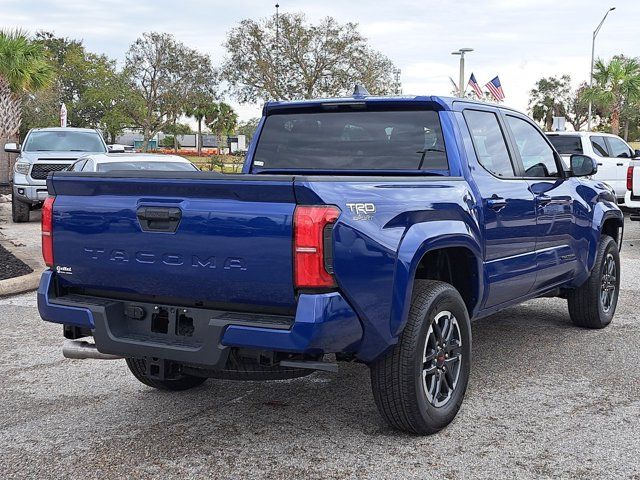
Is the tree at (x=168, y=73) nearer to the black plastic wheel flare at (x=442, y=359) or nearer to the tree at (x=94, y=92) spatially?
the tree at (x=94, y=92)

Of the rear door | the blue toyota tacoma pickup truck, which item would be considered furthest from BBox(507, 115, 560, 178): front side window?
the blue toyota tacoma pickup truck

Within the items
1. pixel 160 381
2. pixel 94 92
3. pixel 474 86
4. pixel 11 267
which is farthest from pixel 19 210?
pixel 94 92

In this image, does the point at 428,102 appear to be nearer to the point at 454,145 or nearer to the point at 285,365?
the point at 454,145

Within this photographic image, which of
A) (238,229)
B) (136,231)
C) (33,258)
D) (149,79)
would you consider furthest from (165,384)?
(149,79)

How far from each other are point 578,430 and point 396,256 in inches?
60.7

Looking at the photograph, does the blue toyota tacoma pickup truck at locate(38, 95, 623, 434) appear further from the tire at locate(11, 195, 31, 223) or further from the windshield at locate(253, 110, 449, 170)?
the tire at locate(11, 195, 31, 223)

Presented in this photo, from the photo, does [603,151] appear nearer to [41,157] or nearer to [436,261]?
[41,157]

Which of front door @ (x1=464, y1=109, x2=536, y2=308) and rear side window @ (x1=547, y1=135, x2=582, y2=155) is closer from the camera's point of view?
front door @ (x1=464, y1=109, x2=536, y2=308)

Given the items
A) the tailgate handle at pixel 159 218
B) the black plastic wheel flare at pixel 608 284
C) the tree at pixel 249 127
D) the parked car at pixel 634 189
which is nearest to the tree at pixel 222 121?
the tree at pixel 249 127

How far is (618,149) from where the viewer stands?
1992 cm

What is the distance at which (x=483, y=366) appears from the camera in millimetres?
5984

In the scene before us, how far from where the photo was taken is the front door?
5203 millimetres

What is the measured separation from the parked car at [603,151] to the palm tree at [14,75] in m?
19.7

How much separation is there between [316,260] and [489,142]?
2361 mm
